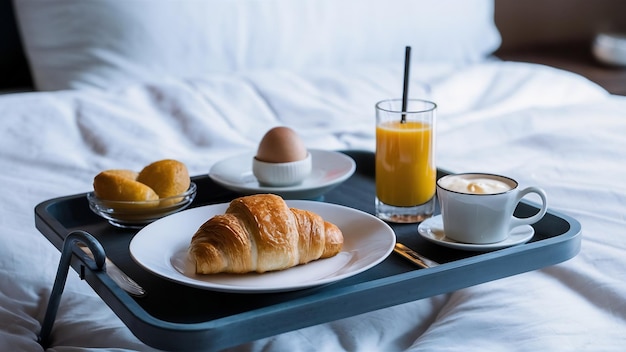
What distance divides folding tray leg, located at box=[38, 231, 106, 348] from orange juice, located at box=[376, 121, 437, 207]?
1.45 ft

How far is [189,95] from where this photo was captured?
5.99 feet

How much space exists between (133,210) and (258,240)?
299 mm

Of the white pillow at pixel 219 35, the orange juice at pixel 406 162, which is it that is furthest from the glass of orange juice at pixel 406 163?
the white pillow at pixel 219 35

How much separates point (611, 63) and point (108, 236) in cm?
205

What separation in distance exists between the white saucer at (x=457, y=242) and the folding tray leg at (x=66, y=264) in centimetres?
42

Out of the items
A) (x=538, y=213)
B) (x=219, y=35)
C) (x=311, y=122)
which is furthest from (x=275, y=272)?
(x=219, y=35)

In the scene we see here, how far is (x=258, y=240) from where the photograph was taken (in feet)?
2.99

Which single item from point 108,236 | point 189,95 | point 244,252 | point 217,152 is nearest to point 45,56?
point 189,95

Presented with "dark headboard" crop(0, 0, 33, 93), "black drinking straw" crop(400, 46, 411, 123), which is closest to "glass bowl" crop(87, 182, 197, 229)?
"black drinking straw" crop(400, 46, 411, 123)

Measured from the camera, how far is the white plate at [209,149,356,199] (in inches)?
49.1

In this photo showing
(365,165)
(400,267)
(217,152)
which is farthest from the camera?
(217,152)

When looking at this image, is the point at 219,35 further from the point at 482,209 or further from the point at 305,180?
the point at 482,209

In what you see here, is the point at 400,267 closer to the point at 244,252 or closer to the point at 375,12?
the point at 244,252

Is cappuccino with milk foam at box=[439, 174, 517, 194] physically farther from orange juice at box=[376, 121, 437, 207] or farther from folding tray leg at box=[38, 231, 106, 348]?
folding tray leg at box=[38, 231, 106, 348]
